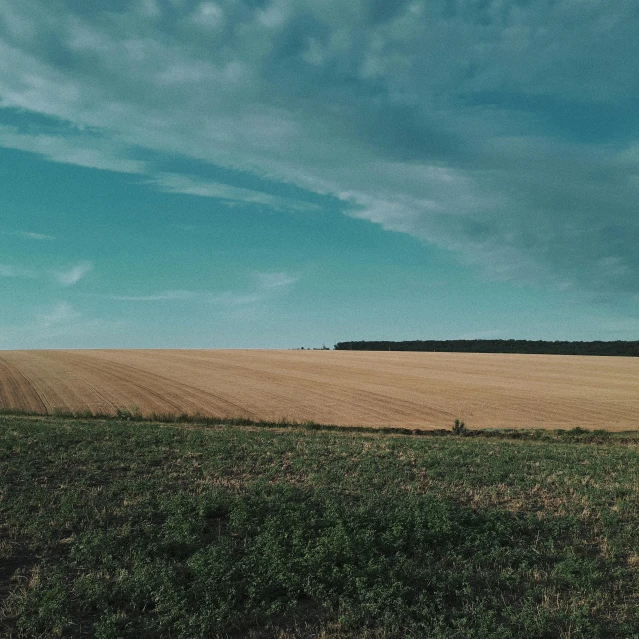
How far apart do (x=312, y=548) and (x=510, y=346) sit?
121 metres

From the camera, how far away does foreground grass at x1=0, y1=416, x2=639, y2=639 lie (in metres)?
8.44

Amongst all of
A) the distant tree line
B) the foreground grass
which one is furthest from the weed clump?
the distant tree line

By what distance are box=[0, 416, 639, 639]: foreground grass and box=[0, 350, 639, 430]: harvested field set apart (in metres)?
16.2

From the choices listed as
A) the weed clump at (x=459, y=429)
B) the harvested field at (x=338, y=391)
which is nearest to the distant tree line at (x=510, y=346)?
the harvested field at (x=338, y=391)

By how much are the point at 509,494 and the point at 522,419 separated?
21489 mm

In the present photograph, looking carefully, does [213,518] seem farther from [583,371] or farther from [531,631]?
[583,371]

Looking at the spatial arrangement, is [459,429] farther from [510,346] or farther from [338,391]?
[510,346]

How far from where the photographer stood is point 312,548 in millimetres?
10531

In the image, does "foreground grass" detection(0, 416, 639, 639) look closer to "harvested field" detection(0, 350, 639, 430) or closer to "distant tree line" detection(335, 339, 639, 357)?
"harvested field" detection(0, 350, 639, 430)

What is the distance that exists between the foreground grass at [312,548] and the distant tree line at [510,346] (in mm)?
98832

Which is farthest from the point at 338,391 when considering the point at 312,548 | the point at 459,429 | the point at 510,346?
the point at 510,346

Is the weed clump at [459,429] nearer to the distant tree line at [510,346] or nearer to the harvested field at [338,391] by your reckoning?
the harvested field at [338,391]

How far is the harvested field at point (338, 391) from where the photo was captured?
34.9 metres

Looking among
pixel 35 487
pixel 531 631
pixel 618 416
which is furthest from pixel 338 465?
pixel 618 416
